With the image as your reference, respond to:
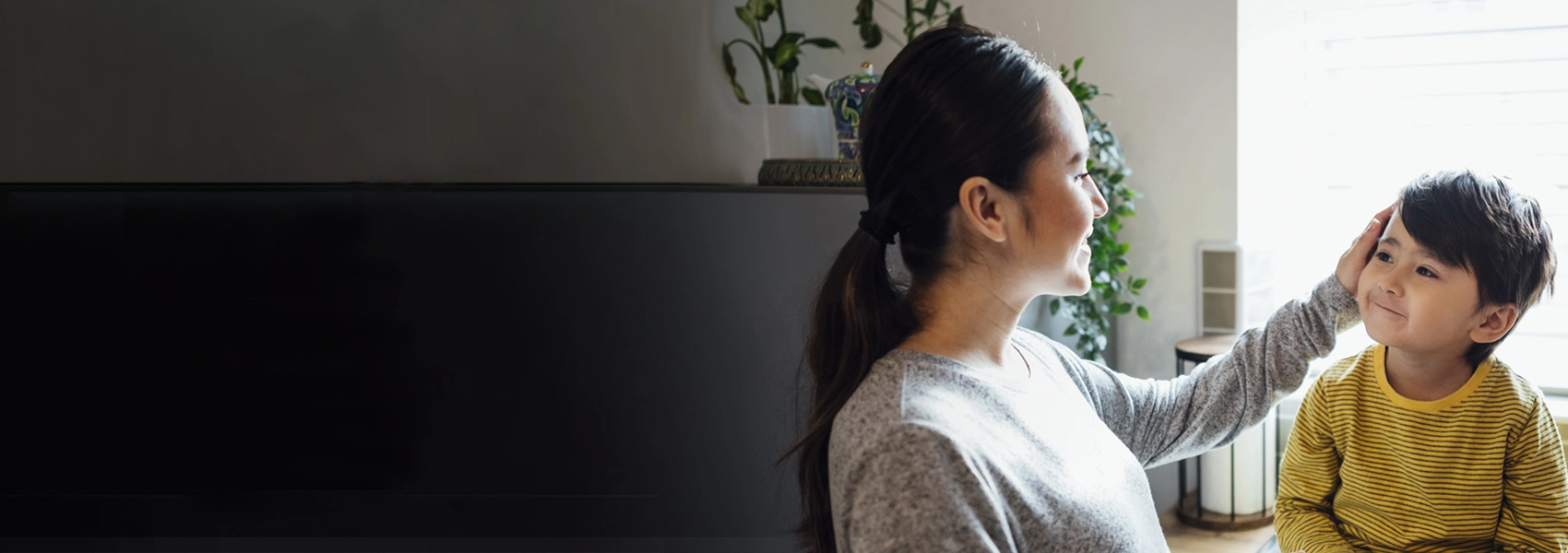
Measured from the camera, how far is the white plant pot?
227cm

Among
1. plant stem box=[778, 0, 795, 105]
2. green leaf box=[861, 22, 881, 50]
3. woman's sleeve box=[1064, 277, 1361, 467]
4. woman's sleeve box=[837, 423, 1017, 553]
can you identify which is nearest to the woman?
woman's sleeve box=[837, 423, 1017, 553]

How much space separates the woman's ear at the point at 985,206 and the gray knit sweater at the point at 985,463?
0.12m

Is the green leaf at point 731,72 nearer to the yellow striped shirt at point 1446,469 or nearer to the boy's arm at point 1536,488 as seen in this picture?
the yellow striped shirt at point 1446,469

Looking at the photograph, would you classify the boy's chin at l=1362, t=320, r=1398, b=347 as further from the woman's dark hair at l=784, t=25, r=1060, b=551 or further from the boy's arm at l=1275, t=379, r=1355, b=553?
the woman's dark hair at l=784, t=25, r=1060, b=551

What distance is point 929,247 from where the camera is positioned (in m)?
0.94

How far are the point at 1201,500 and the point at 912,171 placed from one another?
2022 mm

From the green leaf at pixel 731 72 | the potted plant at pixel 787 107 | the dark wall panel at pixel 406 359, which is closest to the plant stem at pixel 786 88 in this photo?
the potted plant at pixel 787 107

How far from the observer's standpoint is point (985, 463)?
799 millimetres

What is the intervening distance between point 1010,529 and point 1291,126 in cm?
212

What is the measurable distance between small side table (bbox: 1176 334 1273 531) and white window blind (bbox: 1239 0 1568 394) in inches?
12.4

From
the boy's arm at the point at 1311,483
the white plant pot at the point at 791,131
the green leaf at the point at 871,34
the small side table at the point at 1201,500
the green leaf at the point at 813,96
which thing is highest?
the green leaf at the point at 871,34

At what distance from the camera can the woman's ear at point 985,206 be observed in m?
0.87

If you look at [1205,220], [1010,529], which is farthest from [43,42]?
[1205,220]

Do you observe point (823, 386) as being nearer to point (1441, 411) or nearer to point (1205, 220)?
point (1441, 411)
